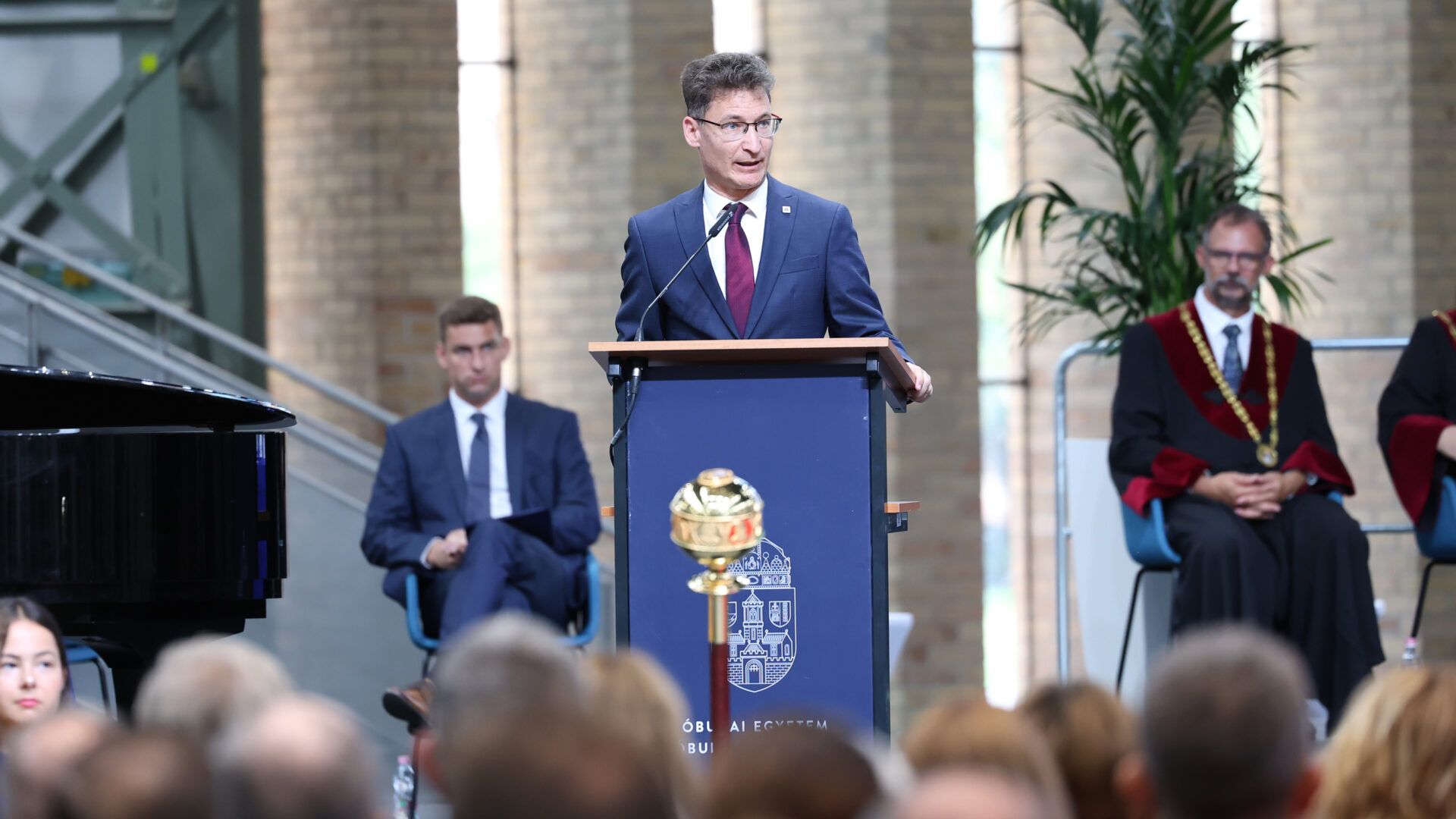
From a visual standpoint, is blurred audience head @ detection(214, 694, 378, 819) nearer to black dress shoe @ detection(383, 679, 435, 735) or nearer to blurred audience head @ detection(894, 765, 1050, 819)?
blurred audience head @ detection(894, 765, 1050, 819)

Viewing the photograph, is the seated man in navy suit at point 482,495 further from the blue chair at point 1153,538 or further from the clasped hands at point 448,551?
the blue chair at point 1153,538

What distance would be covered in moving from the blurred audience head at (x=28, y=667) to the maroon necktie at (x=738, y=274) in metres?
1.39

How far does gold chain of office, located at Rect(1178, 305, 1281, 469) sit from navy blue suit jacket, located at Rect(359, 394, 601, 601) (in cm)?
183

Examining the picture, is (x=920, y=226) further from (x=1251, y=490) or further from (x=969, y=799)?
(x=969, y=799)

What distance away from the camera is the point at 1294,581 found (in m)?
4.62

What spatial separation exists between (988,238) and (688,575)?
3155 millimetres

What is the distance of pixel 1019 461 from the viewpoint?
7.70m

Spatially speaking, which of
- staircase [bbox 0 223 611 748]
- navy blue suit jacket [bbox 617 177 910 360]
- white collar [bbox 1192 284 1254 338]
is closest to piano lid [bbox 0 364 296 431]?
navy blue suit jacket [bbox 617 177 910 360]

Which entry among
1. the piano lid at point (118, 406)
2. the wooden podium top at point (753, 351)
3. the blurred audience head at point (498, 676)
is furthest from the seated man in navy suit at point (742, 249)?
the blurred audience head at point (498, 676)

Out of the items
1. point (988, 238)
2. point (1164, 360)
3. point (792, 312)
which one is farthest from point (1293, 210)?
point (792, 312)

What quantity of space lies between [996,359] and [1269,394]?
2.87m

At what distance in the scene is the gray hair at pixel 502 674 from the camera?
5.07 ft

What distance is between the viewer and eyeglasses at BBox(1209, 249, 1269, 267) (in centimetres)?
490

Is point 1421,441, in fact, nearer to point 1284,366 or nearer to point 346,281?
point 1284,366
